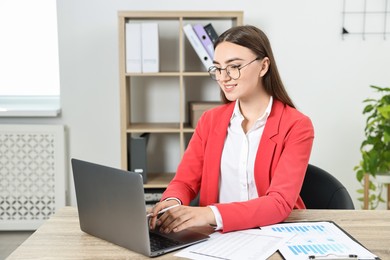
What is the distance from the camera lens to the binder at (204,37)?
2943mm

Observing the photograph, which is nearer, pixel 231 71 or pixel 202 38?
pixel 231 71

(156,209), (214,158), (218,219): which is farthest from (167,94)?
(218,219)

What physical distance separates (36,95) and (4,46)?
0.39 m

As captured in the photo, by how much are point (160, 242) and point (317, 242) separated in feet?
1.29

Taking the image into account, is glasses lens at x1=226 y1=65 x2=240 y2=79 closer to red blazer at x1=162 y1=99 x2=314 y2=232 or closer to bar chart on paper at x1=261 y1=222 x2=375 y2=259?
red blazer at x1=162 y1=99 x2=314 y2=232

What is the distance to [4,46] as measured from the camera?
11.2ft

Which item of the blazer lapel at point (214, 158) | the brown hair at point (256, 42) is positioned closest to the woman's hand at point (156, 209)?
the blazer lapel at point (214, 158)

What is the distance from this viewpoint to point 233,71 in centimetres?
164

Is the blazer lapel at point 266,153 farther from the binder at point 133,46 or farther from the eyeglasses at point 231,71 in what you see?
the binder at point 133,46

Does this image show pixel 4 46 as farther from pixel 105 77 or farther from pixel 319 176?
pixel 319 176

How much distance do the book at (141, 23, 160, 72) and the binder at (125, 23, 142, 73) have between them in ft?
0.08

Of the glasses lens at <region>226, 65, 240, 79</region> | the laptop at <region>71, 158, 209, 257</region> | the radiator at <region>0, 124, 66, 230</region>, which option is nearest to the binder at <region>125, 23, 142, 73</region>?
the radiator at <region>0, 124, 66, 230</region>

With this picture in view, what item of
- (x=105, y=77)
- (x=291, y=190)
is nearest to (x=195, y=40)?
(x=105, y=77)

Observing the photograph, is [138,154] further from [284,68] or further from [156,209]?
[156,209]
